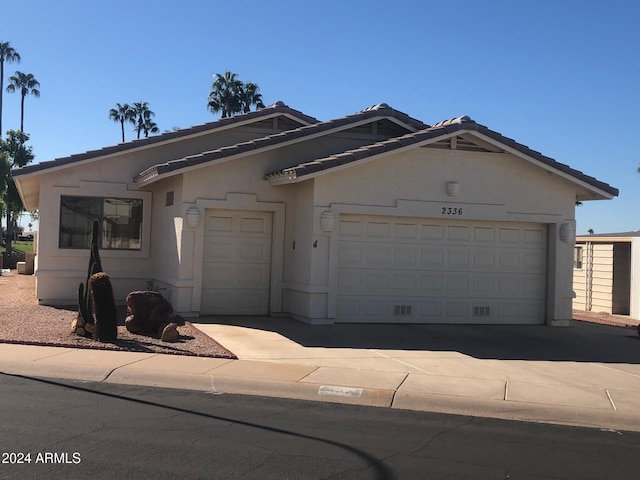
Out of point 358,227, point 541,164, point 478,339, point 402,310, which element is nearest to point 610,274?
point 541,164

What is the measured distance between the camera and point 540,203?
583 inches

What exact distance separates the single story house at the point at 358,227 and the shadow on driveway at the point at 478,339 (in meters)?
0.52

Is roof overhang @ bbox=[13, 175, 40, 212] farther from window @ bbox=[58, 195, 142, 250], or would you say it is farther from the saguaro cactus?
the saguaro cactus

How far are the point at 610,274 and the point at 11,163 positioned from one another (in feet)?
116

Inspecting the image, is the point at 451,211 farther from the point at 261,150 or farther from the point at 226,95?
the point at 226,95

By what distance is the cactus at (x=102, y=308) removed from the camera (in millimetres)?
10961

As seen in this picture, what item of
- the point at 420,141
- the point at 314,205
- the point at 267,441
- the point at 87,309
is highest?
the point at 420,141

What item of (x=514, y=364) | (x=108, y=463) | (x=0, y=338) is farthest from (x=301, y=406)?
(x=0, y=338)

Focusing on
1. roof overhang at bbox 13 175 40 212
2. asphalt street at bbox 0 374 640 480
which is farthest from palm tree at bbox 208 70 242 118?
asphalt street at bbox 0 374 640 480

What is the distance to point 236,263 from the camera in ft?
47.9

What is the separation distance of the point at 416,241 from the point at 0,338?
829 cm

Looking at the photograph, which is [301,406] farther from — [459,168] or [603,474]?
[459,168]

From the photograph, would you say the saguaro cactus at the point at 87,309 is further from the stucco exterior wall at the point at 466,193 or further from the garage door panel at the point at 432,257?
the garage door panel at the point at 432,257

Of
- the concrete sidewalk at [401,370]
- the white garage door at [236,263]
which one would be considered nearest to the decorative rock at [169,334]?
the concrete sidewalk at [401,370]
